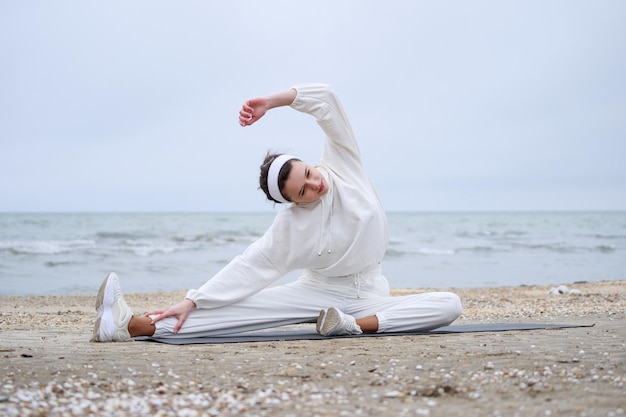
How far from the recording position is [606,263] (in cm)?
1673

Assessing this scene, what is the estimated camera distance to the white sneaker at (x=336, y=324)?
404cm

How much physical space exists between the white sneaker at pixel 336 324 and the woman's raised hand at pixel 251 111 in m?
1.27

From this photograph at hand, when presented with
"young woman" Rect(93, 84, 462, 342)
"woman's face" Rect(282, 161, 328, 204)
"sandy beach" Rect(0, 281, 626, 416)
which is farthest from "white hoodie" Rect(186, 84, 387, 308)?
"sandy beach" Rect(0, 281, 626, 416)

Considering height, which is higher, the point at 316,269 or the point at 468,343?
the point at 316,269

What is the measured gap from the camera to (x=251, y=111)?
152 inches

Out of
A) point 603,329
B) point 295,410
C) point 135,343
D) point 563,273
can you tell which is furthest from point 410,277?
point 295,410

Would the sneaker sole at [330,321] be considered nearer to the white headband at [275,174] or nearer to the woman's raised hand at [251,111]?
the white headband at [275,174]

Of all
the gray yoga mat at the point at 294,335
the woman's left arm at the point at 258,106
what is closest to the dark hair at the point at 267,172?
the woman's left arm at the point at 258,106

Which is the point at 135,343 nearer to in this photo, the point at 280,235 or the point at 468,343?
the point at 280,235

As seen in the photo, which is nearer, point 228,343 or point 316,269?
point 228,343

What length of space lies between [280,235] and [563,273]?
11853 mm

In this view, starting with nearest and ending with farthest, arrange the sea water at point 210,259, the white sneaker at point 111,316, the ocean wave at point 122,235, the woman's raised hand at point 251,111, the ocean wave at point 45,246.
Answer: the woman's raised hand at point 251,111, the white sneaker at point 111,316, the sea water at point 210,259, the ocean wave at point 45,246, the ocean wave at point 122,235

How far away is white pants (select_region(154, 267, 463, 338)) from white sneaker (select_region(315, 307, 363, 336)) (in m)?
0.17

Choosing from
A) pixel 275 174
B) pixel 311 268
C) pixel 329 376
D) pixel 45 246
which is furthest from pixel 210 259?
pixel 329 376
